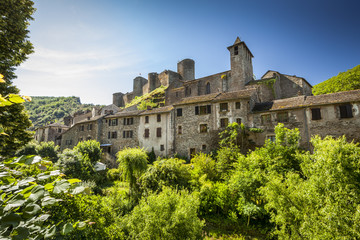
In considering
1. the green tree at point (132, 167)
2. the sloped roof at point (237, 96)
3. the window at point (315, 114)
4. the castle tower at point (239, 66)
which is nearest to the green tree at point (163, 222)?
the green tree at point (132, 167)

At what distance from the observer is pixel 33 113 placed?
103000mm

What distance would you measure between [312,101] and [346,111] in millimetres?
3126

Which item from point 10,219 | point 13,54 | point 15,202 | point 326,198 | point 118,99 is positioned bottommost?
point 326,198

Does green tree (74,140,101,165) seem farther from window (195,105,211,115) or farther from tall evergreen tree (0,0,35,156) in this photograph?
window (195,105,211,115)

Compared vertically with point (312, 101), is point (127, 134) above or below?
below

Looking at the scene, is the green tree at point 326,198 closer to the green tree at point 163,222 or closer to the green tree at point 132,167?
the green tree at point 163,222

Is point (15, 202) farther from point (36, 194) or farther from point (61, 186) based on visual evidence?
point (61, 186)

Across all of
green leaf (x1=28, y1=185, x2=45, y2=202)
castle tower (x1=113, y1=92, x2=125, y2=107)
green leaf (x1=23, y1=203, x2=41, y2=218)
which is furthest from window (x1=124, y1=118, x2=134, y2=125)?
castle tower (x1=113, y1=92, x2=125, y2=107)

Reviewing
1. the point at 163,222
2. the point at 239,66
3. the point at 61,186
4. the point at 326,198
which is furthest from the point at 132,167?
the point at 239,66

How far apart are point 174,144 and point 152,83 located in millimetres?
34582

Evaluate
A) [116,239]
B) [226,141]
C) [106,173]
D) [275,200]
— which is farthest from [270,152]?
[106,173]

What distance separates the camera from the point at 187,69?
5528 cm

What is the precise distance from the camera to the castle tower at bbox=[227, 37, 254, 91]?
34625mm

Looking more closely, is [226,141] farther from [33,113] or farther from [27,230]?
[33,113]
